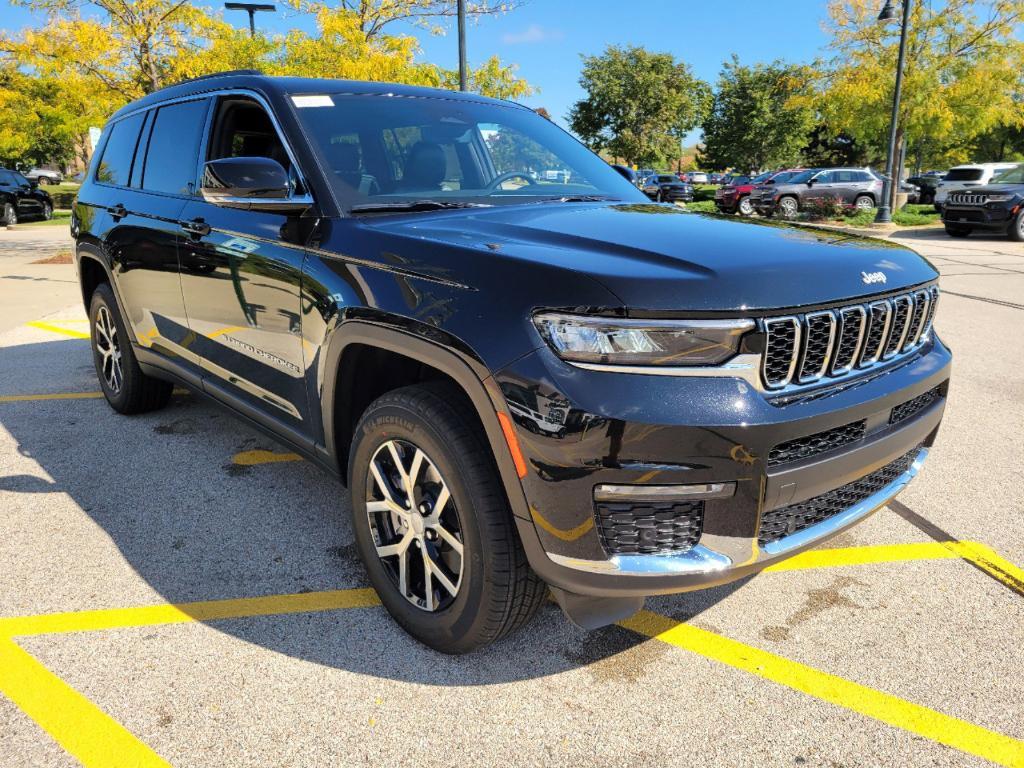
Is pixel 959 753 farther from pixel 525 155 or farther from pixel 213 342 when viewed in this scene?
pixel 213 342

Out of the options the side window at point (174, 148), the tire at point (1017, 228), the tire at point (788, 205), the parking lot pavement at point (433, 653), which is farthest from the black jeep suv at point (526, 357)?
the tire at point (788, 205)

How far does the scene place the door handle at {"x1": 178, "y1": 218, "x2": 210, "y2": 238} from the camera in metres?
3.34

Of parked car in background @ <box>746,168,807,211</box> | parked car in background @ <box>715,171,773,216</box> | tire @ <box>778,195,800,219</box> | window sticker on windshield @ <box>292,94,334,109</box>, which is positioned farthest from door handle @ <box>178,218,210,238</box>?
parked car in background @ <box>715,171,773,216</box>

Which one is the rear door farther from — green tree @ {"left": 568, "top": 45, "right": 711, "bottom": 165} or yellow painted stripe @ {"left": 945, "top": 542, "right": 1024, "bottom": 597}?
green tree @ {"left": 568, "top": 45, "right": 711, "bottom": 165}

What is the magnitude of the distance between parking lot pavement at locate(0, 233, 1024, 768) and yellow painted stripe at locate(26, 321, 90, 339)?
164 inches

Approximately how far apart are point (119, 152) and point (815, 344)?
425 centimetres

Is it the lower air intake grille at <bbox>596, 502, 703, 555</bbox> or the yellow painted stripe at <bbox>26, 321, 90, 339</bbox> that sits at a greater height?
the lower air intake grille at <bbox>596, 502, 703, 555</bbox>

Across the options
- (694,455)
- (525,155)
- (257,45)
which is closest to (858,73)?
(257,45)

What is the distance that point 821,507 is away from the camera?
2242mm

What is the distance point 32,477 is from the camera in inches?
155

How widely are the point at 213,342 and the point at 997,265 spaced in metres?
14.0

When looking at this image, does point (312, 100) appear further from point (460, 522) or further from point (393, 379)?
point (460, 522)

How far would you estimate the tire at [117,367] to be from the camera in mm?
4570

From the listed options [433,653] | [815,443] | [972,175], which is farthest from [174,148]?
[972,175]
